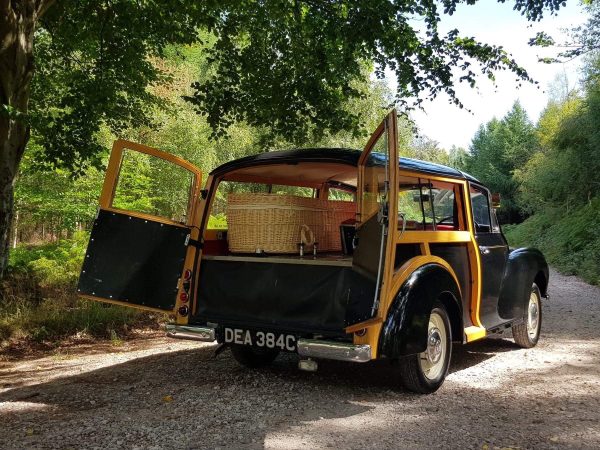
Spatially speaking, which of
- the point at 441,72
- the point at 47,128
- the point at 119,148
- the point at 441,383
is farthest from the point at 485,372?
the point at 47,128

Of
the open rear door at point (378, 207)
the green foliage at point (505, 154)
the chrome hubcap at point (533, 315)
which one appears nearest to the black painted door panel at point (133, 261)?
the open rear door at point (378, 207)

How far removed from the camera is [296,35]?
1045 centimetres

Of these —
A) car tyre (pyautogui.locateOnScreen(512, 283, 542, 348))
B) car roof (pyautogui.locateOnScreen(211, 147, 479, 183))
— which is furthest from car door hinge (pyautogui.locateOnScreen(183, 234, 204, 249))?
car tyre (pyautogui.locateOnScreen(512, 283, 542, 348))

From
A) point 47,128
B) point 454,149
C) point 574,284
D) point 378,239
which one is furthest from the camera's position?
point 454,149

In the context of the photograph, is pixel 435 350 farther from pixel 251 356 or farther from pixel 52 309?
pixel 52 309

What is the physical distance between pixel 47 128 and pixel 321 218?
602cm

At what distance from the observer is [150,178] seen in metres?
15.6

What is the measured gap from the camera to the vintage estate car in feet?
14.1

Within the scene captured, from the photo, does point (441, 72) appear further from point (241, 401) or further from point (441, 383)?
point (241, 401)

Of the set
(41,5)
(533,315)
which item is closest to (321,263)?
(533,315)

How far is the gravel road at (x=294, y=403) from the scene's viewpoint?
12.0 feet

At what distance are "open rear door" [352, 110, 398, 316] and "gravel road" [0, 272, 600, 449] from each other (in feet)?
3.06

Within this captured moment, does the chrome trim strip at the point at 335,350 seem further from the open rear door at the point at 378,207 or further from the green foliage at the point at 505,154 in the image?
the green foliage at the point at 505,154

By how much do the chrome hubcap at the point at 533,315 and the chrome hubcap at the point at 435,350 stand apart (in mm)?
2405
